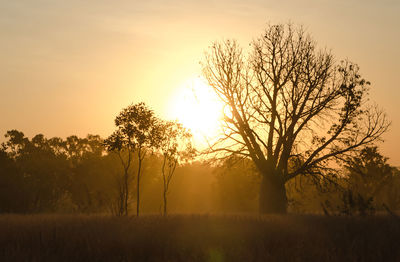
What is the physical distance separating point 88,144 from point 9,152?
10935 millimetres

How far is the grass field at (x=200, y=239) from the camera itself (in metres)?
12.2

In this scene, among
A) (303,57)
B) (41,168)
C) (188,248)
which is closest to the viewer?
(188,248)

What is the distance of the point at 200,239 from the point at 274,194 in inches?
680

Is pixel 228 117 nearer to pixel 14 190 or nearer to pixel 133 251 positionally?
pixel 133 251

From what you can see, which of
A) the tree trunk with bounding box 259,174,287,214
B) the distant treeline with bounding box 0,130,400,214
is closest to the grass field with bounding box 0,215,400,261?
the tree trunk with bounding box 259,174,287,214

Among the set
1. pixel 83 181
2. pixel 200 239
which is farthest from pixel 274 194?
pixel 83 181

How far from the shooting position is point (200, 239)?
47.8ft

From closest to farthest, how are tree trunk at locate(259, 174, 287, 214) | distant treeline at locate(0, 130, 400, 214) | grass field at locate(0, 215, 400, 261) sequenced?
grass field at locate(0, 215, 400, 261), tree trunk at locate(259, 174, 287, 214), distant treeline at locate(0, 130, 400, 214)

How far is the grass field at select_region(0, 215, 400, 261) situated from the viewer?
12.2 m

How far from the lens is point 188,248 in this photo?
1343 centimetres

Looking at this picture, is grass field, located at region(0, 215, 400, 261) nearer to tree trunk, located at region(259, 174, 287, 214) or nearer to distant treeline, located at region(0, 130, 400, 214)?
tree trunk, located at region(259, 174, 287, 214)

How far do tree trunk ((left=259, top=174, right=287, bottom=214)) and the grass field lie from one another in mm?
13183

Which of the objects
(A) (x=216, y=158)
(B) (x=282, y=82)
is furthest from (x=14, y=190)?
(B) (x=282, y=82)

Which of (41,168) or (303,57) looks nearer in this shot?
(303,57)
